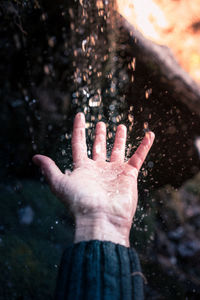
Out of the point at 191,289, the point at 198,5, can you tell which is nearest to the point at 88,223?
the point at 191,289

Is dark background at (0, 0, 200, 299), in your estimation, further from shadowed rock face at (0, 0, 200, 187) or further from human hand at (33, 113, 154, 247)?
human hand at (33, 113, 154, 247)

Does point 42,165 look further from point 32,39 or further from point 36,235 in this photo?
point 32,39

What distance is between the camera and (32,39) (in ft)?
8.25

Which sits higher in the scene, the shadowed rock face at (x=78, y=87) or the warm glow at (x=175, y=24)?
the warm glow at (x=175, y=24)

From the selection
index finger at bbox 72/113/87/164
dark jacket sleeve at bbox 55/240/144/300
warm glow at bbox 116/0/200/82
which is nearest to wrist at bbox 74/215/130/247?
dark jacket sleeve at bbox 55/240/144/300

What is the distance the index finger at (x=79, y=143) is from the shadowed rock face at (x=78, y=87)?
1.03m

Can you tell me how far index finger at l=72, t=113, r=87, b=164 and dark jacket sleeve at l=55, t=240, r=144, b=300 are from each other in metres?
0.77

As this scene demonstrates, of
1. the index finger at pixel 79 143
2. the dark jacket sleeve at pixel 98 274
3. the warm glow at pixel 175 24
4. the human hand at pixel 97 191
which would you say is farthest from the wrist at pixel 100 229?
the warm glow at pixel 175 24

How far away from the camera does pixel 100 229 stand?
127 centimetres

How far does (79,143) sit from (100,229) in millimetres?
784

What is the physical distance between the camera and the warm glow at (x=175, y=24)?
9.89 ft

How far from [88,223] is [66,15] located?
2.51 m

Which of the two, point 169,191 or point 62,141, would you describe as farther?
point 169,191

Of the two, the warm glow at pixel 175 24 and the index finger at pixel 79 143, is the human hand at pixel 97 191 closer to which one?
the index finger at pixel 79 143
